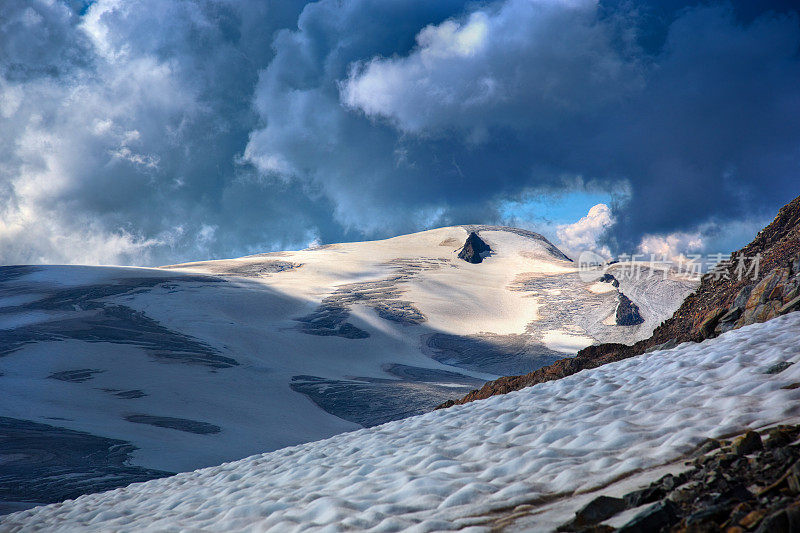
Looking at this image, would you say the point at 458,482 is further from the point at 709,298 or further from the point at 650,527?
the point at 709,298

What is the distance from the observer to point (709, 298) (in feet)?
37.1

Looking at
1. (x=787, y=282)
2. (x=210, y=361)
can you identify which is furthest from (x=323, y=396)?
(x=787, y=282)

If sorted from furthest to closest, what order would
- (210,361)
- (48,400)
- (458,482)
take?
(210,361), (48,400), (458,482)

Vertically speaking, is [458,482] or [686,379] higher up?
[686,379]

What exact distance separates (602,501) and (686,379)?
→ 3832 mm

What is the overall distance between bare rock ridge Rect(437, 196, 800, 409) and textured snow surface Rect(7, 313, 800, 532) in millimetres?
914

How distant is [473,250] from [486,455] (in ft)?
213

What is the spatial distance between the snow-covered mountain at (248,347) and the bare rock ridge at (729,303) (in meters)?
9.94

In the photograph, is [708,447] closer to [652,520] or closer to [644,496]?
[644,496]

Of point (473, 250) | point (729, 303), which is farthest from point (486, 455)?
point (473, 250)

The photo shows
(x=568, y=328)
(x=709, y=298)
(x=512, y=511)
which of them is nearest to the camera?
(x=512, y=511)

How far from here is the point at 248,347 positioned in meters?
32.0

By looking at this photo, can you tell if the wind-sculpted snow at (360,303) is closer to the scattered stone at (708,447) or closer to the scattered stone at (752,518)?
the scattered stone at (708,447)

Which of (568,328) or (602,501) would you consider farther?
(568,328)
